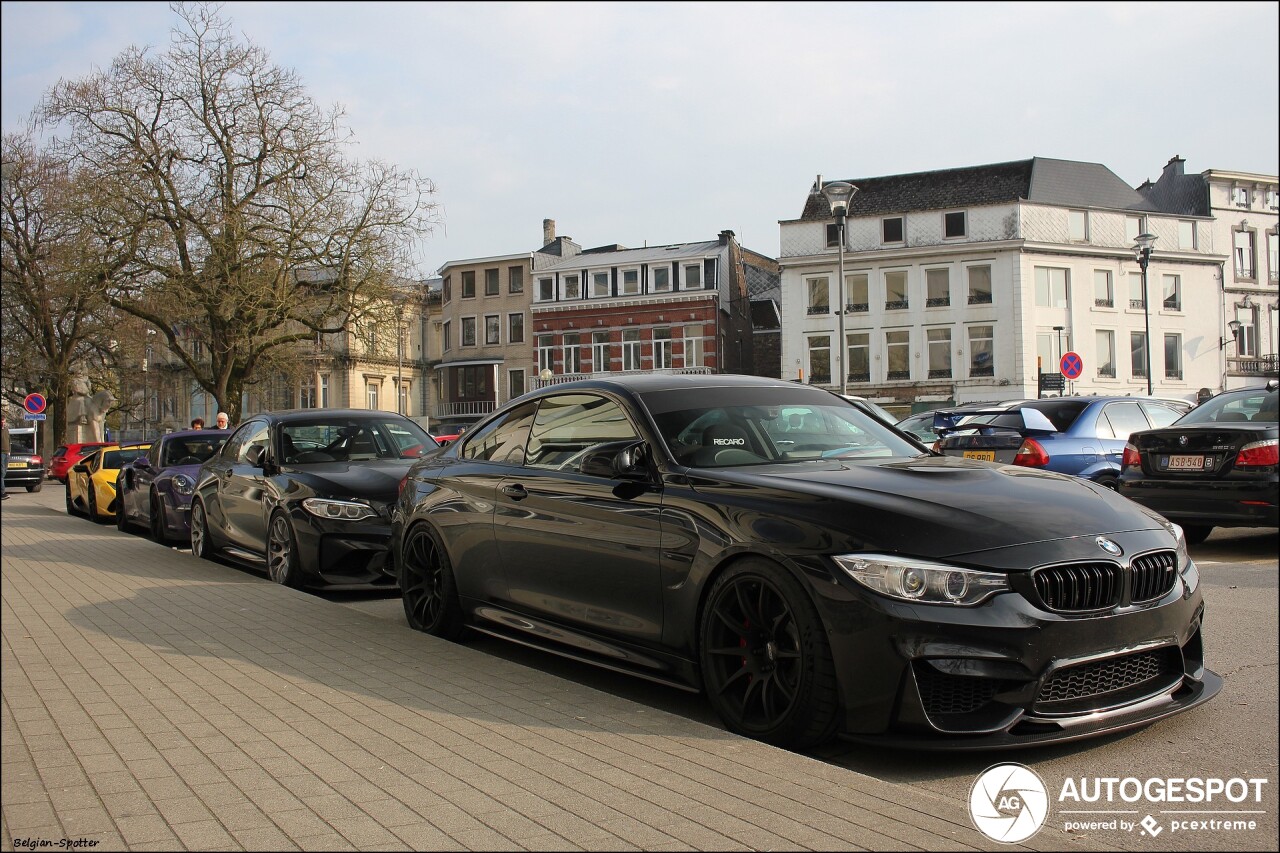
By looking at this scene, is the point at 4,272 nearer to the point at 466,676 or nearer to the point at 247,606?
the point at 247,606

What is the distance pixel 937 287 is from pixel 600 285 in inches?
823

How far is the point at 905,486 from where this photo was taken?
4547 mm

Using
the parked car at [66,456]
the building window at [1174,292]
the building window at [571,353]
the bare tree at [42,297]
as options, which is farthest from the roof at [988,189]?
the parked car at [66,456]

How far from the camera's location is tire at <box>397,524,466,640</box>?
6738 millimetres

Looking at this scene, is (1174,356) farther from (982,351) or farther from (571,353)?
(571,353)

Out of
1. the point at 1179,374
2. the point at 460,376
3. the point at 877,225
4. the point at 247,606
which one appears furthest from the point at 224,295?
the point at 1179,374

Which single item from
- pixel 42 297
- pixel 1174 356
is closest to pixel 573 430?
pixel 42 297

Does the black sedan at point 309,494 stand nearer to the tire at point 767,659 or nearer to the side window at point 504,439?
the side window at point 504,439

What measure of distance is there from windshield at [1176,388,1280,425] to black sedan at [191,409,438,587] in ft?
24.0

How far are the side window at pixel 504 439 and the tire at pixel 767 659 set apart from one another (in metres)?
2.15

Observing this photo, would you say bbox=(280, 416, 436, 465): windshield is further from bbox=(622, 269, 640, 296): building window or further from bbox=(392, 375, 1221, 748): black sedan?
bbox=(622, 269, 640, 296): building window

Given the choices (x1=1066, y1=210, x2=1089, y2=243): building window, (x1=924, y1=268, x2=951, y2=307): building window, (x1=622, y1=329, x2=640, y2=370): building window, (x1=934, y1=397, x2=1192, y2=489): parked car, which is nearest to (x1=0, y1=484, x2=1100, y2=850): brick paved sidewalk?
(x1=934, y1=397, x2=1192, y2=489): parked car

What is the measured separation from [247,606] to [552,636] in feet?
10.9

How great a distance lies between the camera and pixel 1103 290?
58219 mm
